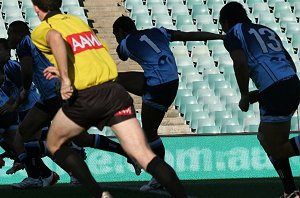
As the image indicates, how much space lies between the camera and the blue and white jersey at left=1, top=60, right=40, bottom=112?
366 inches

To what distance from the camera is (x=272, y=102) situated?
742cm

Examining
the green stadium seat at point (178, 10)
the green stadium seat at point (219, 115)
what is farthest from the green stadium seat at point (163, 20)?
the green stadium seat at point (219, 115)

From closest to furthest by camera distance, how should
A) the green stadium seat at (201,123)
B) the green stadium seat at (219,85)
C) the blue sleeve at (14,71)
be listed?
the blue sleeve at (14,71) → the green stadium seat at (201,123) → the green stadium seat at (219,85)

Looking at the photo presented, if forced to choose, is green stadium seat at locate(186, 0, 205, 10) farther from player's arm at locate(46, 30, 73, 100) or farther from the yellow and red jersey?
player's arm at locate(46, 30, 73, 100)

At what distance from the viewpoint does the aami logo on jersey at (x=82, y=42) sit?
245 inches

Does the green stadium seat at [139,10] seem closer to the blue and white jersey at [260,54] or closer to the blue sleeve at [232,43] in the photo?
the blue and white jersey at [260,54]

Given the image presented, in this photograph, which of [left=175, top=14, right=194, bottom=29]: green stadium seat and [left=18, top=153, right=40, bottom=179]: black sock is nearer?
[left=18, top=153, right=40, bottom=179]: black sock

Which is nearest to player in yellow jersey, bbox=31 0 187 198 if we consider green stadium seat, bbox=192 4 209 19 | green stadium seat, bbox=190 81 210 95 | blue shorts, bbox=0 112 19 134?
blue shorts, bbox=0 112 19 134

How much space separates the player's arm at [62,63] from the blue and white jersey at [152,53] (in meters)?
2.65

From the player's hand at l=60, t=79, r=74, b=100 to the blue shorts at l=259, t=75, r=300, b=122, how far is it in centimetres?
204

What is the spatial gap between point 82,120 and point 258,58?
196 centimetres

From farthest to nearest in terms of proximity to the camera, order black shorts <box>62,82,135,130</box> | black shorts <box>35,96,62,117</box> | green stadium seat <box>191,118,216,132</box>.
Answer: green stadium seat <box>191,118,216,132</box>
black shorts <box>35,96,62,117</box>
black shorts <box>62,82,135,130</box>

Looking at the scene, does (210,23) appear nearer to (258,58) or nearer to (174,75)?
(174,75)

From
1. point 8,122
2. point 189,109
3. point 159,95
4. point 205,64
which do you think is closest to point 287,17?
point 205,64
